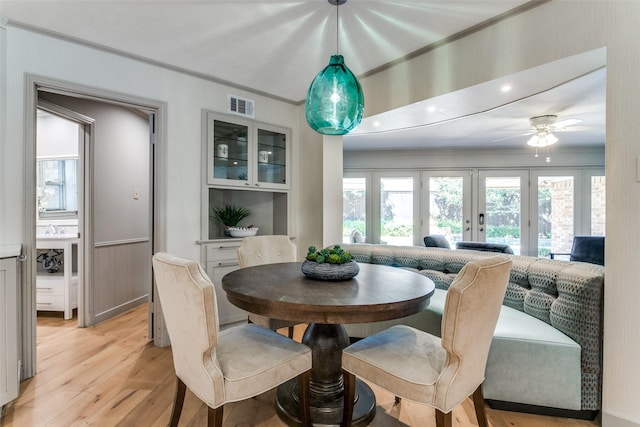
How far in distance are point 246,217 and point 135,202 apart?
139 centimetres

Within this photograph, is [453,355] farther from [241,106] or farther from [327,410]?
[241,106]

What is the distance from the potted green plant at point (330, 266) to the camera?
175 centimetres

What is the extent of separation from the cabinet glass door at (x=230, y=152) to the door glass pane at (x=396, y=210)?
3385mm

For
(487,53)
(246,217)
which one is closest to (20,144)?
(246,217)

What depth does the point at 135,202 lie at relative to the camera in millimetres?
3926

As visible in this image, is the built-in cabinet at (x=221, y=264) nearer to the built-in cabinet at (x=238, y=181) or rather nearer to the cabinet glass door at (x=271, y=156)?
the built-in cabinet at (x=238, y=181)

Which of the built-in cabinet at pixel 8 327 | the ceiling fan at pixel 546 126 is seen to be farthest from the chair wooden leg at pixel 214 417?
the ceiling fan at pixel 546 126

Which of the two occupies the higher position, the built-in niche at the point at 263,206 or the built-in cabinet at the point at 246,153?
the built-in cabinet at the point at 246,153

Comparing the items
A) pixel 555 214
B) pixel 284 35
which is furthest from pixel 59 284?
pixel 555 214

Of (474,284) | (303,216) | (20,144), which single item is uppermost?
(20,144)

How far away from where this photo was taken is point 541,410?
184 cm

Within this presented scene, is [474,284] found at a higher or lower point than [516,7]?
lower

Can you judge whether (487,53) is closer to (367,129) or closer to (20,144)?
(367,129)

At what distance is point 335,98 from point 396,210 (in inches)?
180
